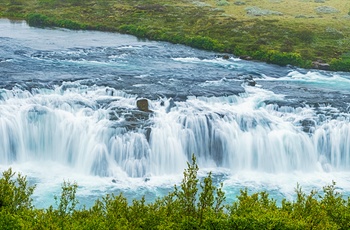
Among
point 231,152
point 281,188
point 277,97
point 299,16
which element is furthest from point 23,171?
point 299,16

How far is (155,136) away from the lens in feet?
132

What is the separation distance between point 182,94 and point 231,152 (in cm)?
912

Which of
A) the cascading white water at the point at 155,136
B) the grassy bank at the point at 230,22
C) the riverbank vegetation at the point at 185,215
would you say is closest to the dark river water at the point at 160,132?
the cascading white water at the point at 155,136

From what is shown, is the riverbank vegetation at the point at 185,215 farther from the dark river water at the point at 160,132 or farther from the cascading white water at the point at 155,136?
the cascading white water at the point at 155,136

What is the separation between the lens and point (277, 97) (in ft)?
162

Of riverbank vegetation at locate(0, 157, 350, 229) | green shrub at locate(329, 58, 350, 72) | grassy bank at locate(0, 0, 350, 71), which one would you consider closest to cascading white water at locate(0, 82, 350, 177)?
riverbank vegetation at locate(0, 157, 350, 229)

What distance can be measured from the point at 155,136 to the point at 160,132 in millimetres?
694

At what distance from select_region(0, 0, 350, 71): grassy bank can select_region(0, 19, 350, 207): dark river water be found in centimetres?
1580

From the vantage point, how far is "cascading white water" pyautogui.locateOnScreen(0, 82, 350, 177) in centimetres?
3909

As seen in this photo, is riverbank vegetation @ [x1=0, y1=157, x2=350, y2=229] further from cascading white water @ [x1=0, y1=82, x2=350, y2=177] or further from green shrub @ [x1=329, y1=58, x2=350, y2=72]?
green shrub @ [x1=329, y1=58, x2=350, y2=72]

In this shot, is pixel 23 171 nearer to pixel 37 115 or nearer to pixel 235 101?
pixel 37 115

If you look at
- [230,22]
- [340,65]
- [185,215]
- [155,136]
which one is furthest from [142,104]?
[230,22]

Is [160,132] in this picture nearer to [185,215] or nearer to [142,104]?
[142,104]

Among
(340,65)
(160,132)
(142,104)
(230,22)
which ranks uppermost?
(230,22)
